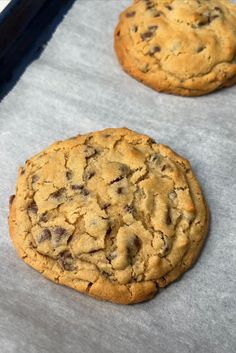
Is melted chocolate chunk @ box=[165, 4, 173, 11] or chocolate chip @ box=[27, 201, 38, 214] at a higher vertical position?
melted chocolate chunk @ box=[165, 4, 173, 11]

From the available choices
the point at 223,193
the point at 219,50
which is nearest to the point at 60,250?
the point at 223,193

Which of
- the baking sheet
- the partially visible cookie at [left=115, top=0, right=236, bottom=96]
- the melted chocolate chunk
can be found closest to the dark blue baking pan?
the baking sheet

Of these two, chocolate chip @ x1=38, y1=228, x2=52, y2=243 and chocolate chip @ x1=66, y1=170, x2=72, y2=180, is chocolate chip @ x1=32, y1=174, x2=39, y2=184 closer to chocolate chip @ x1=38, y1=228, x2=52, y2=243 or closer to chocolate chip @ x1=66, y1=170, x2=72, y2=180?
chocolate chip @ x1=66, y1=170, x2=72, y2=180

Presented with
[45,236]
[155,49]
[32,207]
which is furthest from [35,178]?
[155,49]

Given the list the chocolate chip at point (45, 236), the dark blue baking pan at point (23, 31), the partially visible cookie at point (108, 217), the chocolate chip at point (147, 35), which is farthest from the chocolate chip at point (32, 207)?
the chocolate chip at point (147, 35)

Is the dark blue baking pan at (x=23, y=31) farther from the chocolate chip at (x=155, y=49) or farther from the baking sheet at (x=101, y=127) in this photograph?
the chocolate chip at (x=155, y=49)

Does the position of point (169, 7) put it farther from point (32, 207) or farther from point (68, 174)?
point (32, 207)
